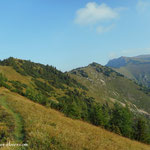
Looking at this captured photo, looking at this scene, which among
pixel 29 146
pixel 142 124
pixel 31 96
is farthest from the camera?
pixel 31 96

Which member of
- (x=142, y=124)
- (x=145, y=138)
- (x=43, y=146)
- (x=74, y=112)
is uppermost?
(x=43, y=146)

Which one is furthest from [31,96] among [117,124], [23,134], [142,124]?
[23,134]

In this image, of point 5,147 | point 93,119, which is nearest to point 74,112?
point 93,119

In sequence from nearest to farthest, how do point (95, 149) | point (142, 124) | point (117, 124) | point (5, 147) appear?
point (5, 147) < point (95, 149) < point (117, 124) < point (142, 124)

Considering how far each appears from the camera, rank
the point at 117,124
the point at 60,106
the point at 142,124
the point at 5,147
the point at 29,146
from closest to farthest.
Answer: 1. the point at 5,147
2. the point at 29,146
3. the point at 117,124
4. the point at 142,124
5. the point at 60,106

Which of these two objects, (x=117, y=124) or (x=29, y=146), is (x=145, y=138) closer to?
(x=117, y=124)

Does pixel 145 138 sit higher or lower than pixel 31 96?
lower

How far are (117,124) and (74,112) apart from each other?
15.0m

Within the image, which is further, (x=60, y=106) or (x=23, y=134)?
(x=60, y=106)

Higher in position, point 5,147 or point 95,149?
point 5,147

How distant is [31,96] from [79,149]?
55625 mm

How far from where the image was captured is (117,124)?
4175cm

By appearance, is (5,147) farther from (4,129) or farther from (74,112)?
(74,112)

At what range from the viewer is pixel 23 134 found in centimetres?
1165
